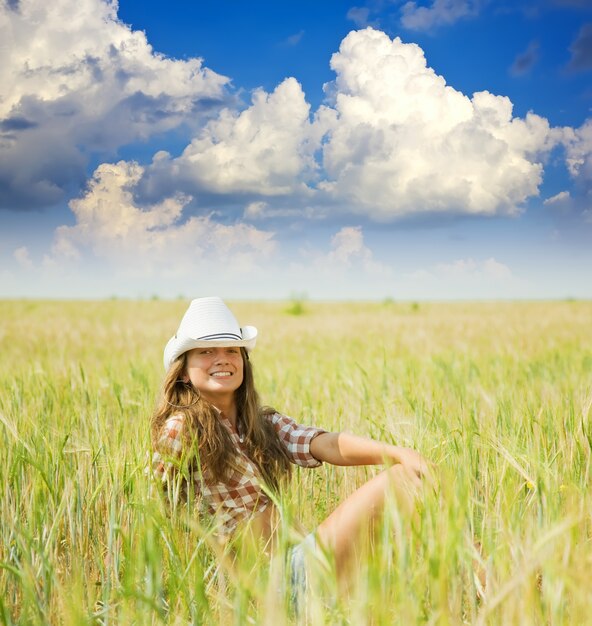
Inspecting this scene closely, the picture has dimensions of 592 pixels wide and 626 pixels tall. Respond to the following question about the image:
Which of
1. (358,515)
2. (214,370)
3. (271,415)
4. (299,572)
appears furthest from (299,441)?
(299,572)

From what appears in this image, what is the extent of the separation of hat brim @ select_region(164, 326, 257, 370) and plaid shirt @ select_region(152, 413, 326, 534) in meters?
0.21

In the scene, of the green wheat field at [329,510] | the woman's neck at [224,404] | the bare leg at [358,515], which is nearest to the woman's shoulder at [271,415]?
the woman's neck at [224,404]

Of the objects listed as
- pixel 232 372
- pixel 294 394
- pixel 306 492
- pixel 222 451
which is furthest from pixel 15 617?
pixel 294 394

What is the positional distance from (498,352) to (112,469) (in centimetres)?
381

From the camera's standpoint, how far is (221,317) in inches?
80.7

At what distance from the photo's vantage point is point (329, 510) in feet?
7.67

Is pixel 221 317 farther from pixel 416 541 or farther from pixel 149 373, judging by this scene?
pixel 149 373

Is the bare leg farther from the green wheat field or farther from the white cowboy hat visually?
the white cowboy hat

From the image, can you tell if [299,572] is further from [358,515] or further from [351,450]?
[351,450]

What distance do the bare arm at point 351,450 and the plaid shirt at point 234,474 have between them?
4cm

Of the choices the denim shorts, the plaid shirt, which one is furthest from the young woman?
the denim shorts

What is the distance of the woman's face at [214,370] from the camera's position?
2.04 m

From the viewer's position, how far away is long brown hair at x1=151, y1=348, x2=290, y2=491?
1943 millimetres

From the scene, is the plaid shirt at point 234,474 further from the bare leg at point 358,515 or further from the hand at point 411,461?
the hand at point 411,461
